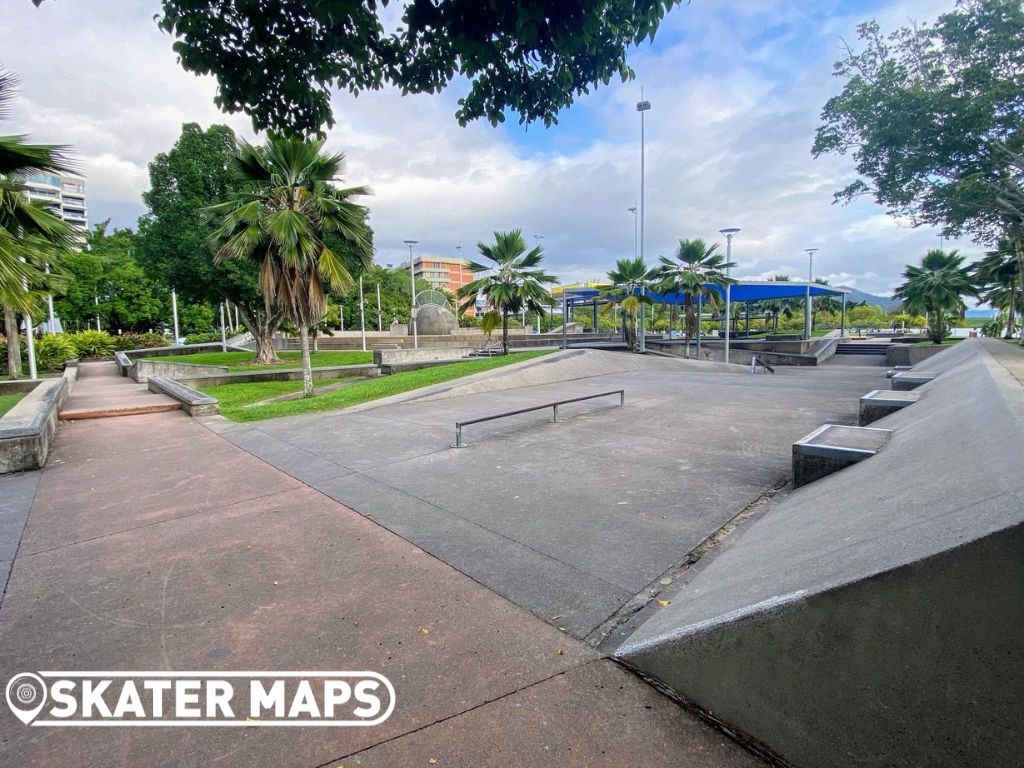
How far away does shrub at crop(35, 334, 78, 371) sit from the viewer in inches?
920

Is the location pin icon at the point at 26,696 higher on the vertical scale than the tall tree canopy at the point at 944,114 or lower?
lower

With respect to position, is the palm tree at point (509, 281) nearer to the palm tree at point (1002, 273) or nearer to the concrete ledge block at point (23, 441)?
the concrete ledge block at point (23, 441)

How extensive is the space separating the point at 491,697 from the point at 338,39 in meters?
4.40

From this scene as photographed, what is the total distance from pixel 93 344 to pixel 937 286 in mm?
51195

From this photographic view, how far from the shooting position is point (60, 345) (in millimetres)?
24641

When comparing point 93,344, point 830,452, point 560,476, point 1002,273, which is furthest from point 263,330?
point 1002,273

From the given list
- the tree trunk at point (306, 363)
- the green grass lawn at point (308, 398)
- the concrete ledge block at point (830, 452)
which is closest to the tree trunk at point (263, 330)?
the green grass lawn at point (308, 398)

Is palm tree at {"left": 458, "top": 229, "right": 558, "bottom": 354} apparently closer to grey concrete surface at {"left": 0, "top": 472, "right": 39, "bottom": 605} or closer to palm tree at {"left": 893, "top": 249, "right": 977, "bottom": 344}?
grey concrete surface at {"left": 0, "top": 472, "right": 39, "bottom": 605}

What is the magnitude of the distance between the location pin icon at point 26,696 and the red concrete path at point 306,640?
0.05 metres

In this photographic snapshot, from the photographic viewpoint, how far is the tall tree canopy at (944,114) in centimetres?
1300

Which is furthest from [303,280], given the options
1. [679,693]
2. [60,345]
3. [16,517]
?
[60,345]

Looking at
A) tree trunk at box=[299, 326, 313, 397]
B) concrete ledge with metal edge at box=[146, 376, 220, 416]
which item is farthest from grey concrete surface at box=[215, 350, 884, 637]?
tree trunk at box=[299, 326, 313, 397]

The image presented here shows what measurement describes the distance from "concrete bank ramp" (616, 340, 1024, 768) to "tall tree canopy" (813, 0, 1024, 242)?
15847 mm

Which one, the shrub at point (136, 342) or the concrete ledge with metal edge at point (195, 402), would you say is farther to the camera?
the shrub at point (136, 342)
